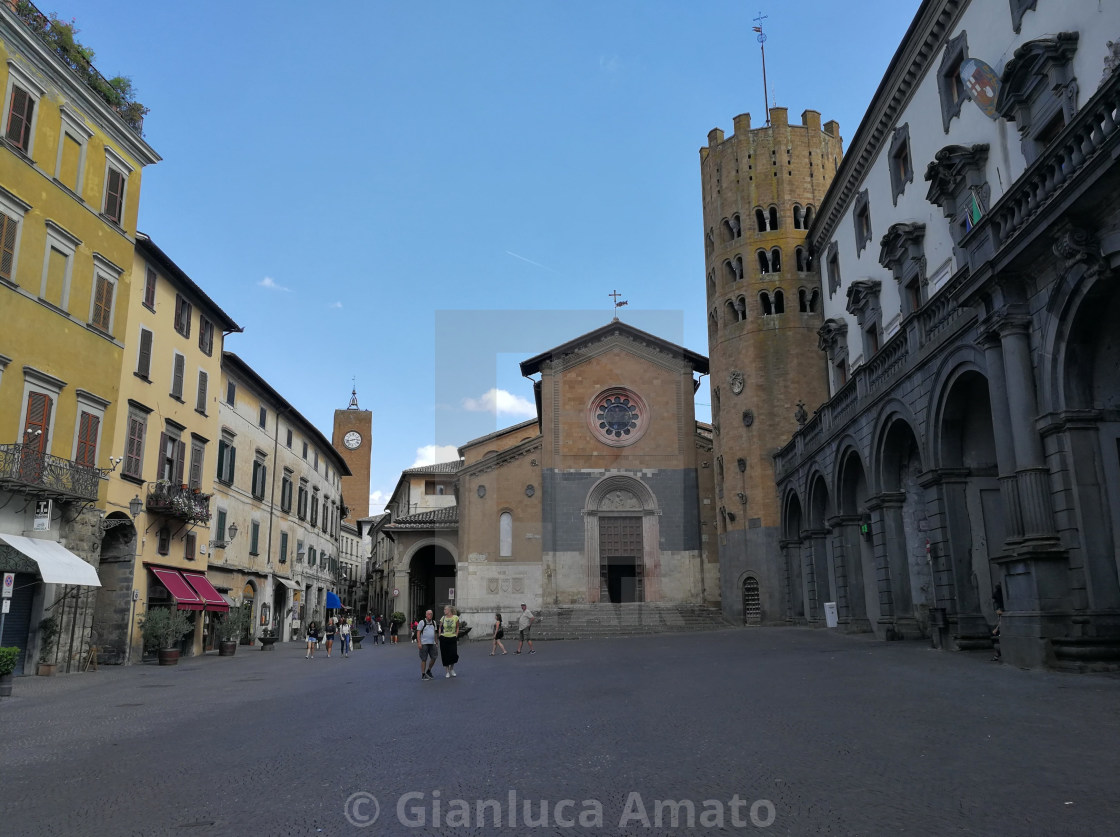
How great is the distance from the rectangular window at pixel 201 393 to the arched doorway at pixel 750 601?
22.9 metres

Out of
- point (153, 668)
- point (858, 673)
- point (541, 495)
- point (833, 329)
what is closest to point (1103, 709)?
point (858, 673)

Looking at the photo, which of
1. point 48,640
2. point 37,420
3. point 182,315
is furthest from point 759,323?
point 48,640

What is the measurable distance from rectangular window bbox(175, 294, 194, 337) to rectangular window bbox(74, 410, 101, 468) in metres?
6.25

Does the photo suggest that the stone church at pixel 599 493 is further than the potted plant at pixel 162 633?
Yes

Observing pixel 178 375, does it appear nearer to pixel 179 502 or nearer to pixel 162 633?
pixel 179 502

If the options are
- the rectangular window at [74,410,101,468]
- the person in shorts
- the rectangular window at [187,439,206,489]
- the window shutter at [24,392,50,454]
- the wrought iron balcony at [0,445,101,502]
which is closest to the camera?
the person in shorts

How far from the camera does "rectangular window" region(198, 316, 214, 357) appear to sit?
3041 cm

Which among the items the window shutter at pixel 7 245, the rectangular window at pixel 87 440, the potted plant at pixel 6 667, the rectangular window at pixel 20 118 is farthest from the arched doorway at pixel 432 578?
the potted plant at pixel 6 667

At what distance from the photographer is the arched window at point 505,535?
1647 inches

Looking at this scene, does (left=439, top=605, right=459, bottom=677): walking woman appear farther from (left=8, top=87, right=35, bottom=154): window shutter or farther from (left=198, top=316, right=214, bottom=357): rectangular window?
(left=198, top=316, right=214, bottom=357): rectangular window

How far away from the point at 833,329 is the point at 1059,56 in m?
14.4

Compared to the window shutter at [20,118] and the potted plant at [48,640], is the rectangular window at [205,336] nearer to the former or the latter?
Result: the window shutter at [20,118]

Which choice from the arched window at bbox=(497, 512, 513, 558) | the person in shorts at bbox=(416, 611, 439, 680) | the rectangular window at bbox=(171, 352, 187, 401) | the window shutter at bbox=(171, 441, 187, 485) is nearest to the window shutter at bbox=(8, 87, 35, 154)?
the rectangular window at bbox=(171, 352, 187, 401)

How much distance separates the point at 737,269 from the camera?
128ft
